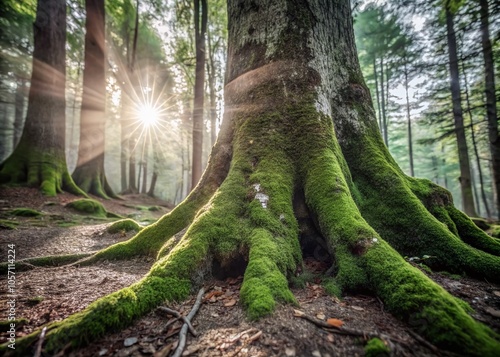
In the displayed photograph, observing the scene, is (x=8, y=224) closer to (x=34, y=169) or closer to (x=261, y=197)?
(x=34, y=169)

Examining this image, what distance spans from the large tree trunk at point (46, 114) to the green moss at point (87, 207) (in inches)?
40.8

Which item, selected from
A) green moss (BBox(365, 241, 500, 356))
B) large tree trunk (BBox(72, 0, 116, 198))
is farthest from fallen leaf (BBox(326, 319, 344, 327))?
large tree trunk (BBox(72, 0, 116, 198))

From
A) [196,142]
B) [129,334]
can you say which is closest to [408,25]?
[196,142]

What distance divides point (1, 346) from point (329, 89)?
14.9 feet

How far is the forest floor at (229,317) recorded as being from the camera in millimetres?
1484

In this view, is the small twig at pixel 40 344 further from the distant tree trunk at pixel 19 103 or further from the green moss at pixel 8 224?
the distant tree trunk at pixel 19 103

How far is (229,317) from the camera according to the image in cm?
185

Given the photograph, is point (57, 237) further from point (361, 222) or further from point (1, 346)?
point (361, 222)

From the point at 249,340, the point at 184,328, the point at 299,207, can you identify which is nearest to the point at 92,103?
the point at 299,207

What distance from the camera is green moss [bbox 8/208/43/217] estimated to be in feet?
18.9

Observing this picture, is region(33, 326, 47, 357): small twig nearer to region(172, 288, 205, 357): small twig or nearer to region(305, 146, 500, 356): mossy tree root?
region(172, 288, 205, 357): small twig

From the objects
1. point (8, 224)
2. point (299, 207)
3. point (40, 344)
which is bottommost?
point (40, 344)

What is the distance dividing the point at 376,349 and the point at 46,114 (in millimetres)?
11192

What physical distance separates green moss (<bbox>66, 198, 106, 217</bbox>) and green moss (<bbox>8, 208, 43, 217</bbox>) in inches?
45.3
